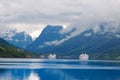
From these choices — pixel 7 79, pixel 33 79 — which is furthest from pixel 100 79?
pixel 7 79

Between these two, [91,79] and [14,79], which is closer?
[14,79]

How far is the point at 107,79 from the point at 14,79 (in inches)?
1018

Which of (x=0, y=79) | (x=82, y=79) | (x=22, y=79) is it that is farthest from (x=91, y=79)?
(x=0, y=79)

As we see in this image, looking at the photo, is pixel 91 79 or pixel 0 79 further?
pixel 91 79

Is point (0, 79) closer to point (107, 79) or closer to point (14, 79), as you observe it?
point (14, 79)

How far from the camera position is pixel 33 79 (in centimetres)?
10169

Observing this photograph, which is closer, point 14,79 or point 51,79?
point 14,79

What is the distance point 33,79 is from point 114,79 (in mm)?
22380

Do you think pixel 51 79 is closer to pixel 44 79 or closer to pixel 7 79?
pixel 44 79

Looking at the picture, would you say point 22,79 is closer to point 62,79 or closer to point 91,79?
point 62,79

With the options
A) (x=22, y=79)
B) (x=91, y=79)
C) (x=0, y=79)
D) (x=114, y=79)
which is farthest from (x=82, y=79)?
(x=0, y=79)

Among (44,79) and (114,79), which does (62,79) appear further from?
(114,79)

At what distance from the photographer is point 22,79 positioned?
327 feet

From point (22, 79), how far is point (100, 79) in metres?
21.6
